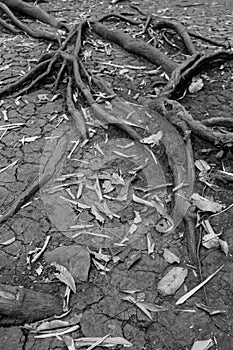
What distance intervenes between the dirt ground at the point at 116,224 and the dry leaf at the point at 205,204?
6 cm

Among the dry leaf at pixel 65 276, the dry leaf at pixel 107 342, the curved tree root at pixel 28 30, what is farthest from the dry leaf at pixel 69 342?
the curved tree root at pixel 28 30

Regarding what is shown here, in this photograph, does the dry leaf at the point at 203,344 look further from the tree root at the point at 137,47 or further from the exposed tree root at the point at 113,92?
the tree root at the point at 137,47

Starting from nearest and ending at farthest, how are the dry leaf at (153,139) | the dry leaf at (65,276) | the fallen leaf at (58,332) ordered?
the fallen leaf at (58,332) → the dry leaf at (65,276) → the dry leaf at (153,139)

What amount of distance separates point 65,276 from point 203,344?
3.18 feet

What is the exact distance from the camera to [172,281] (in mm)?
3146

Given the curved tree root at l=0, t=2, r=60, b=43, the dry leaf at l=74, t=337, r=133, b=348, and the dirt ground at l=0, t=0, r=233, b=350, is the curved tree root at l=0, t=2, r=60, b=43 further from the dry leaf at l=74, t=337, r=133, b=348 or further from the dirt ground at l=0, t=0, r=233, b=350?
the dry leaf at l=74, t=337, r=133, b=348

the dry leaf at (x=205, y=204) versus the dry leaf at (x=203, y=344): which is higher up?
the dry leaf at (x=203, y=344)

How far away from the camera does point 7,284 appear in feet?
10.4

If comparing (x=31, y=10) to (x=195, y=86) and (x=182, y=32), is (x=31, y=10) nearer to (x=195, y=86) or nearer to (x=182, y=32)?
(x=182, y=32)

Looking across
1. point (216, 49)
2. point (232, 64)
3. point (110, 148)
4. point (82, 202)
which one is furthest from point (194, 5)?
point (82, 202)

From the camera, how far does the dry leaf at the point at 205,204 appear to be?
3.64 meters

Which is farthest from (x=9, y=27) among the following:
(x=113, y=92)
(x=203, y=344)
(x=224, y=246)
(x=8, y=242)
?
(x=203, y=344)

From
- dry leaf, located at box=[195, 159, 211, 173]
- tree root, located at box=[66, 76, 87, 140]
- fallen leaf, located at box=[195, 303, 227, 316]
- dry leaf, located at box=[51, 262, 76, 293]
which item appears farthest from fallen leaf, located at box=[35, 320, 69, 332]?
tree root, located at box=[66, 76, 87, 140]

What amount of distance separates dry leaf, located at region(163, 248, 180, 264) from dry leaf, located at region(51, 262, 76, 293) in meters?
0.65
